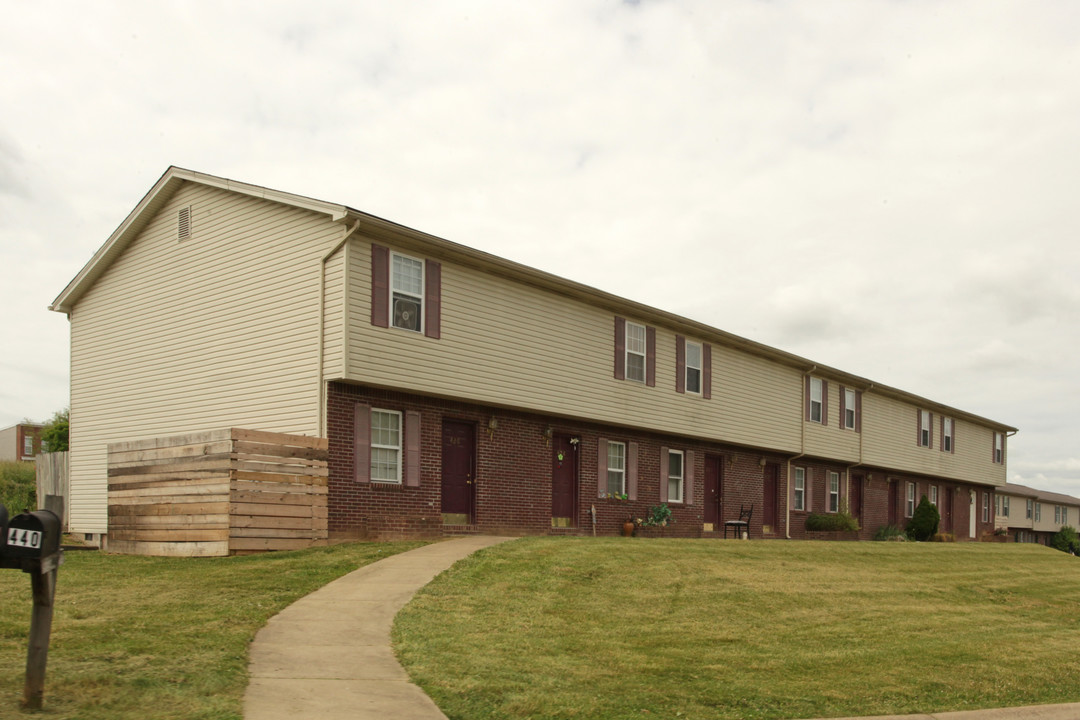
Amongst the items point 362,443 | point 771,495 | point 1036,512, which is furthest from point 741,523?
point 1036,512

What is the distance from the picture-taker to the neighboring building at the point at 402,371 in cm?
1780

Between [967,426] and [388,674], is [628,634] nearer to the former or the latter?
[388,674]

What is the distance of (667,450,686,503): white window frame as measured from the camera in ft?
86.3

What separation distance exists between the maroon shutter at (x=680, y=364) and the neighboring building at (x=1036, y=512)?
4658 cm

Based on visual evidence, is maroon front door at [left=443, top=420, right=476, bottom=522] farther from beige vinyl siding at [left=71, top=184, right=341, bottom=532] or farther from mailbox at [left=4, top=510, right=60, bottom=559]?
mailbox at [left=4, top=510, right=60, bottom=559]

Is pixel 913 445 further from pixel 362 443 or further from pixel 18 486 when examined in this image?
pixel 18 486

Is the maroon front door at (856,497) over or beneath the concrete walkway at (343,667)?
beneath

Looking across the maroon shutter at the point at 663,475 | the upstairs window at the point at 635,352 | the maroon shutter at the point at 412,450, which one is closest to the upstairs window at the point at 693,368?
the maroon shutter at the point at 663,475

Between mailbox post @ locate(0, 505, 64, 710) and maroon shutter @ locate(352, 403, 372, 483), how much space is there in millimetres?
11357

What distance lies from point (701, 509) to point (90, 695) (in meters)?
22.3

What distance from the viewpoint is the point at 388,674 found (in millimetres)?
8062

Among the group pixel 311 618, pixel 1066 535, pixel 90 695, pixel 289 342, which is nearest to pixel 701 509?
pixel 289 342

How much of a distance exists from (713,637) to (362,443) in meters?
8.83

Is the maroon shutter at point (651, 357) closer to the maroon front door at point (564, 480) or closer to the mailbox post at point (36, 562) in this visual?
the maroon front door at point (564, 480)
